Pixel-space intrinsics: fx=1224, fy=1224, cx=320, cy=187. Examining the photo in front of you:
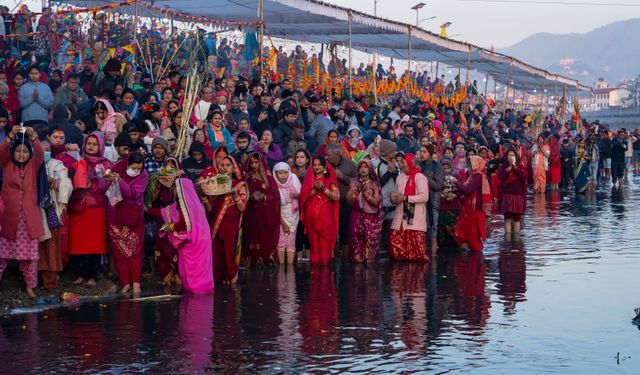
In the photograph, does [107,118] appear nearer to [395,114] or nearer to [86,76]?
[86,76]

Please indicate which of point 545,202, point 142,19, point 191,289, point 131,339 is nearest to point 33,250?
point 191,289

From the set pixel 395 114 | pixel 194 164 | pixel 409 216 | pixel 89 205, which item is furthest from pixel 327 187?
pixel 395 114

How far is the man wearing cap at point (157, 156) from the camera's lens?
12.1 meters

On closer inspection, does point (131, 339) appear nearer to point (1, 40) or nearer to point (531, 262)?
point (531, 262)

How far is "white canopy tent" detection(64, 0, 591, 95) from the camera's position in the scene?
845 inches

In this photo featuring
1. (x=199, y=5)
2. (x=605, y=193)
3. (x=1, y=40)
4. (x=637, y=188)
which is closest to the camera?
(x=1, y=40)

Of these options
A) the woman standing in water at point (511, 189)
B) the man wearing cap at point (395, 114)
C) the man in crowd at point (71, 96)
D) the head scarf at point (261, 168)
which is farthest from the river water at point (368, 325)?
the man wearing cap at point (395, 114)

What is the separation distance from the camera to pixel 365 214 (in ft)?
46.4

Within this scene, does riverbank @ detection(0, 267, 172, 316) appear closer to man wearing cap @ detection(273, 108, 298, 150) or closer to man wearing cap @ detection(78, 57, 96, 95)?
man wearing cap @ detection(273, 108, 298, 150)

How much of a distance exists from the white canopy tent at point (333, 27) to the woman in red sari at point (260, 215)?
5089 millimetres

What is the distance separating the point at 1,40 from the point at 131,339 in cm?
922

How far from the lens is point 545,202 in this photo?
25.1 meters

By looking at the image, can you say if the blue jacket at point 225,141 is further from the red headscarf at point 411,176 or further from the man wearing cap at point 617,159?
the man wearing cap at point 617,159

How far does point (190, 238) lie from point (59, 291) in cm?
129
